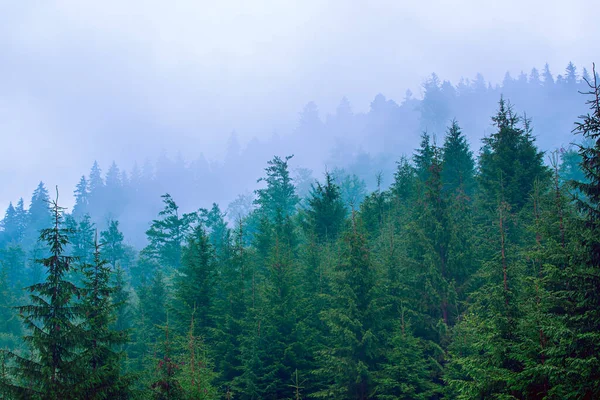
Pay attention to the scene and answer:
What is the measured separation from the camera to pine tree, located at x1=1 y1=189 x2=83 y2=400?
1299 cm

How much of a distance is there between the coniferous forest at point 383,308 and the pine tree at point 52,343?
2.0 inches

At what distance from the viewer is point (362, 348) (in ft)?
63.8

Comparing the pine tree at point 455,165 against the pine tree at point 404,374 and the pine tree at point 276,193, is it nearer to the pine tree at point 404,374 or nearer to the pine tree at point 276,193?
the pine tree at point 404,374

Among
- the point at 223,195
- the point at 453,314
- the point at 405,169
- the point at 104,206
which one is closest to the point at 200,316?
the point at 453,314

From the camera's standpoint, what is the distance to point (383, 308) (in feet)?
63.1

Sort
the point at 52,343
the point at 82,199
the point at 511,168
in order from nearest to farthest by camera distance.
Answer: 1. the point at 52,343
2. the point at 511,168
3. the point at 82,199

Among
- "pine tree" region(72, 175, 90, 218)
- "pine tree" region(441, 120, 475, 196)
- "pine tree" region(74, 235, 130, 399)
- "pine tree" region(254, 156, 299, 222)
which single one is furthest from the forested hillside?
"pine tree" region(74, 235, 130, 399)

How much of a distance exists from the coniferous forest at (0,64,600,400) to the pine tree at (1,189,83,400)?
0.05 m

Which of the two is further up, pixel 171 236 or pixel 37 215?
pixel 37 215

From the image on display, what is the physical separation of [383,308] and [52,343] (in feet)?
47.8

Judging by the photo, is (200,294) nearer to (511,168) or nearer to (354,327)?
(354,327)

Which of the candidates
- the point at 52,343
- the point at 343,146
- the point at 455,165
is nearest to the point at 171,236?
the point at 455,165

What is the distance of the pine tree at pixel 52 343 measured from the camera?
1299 cm

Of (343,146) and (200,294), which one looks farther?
(343,146)
